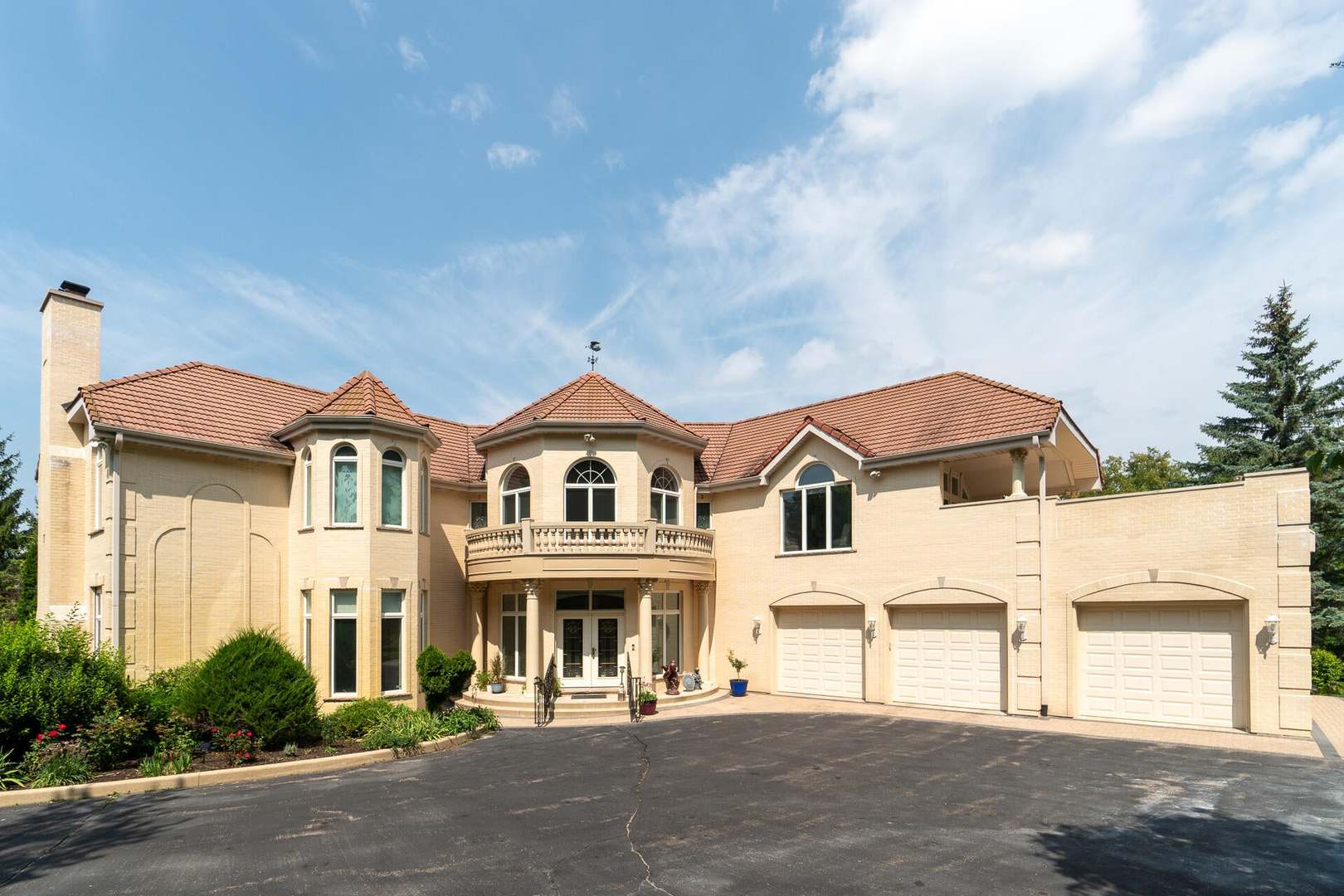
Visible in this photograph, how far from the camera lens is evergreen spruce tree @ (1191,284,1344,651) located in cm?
2498

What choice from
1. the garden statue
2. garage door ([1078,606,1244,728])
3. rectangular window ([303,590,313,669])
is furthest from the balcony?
garage door ([1078,606,1244,728])

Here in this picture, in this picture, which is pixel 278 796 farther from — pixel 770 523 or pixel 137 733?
pixel 770 523

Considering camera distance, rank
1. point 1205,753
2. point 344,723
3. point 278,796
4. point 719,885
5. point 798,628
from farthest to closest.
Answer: point 798,628, point 344,723, point 1205,753, point 278,796, point 719,885

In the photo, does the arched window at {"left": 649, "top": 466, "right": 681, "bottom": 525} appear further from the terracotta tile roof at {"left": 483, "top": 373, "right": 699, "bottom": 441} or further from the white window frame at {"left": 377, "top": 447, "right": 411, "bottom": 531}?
the white window frame at {"left": 377, "top": 447, "right": 411, "bottom": 531}

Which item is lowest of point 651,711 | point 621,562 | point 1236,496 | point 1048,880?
point 651,711

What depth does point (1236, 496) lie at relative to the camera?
634 inches

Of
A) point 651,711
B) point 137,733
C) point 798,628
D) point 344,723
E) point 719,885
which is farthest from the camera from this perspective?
point 798,628

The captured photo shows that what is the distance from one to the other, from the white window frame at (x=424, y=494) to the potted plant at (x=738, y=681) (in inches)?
370

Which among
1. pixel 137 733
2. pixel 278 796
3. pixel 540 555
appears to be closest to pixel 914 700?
pixel 540 555

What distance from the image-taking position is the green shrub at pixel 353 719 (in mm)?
15260

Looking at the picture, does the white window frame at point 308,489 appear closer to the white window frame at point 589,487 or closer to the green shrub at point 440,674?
the green shrub at point 440,674

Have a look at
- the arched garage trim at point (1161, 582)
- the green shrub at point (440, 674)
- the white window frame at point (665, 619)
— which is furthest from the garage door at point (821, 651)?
the green shrub at point (440, 674)

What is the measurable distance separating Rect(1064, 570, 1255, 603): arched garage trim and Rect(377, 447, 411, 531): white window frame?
15.7 metres

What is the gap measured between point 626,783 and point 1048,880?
6.21 metres
